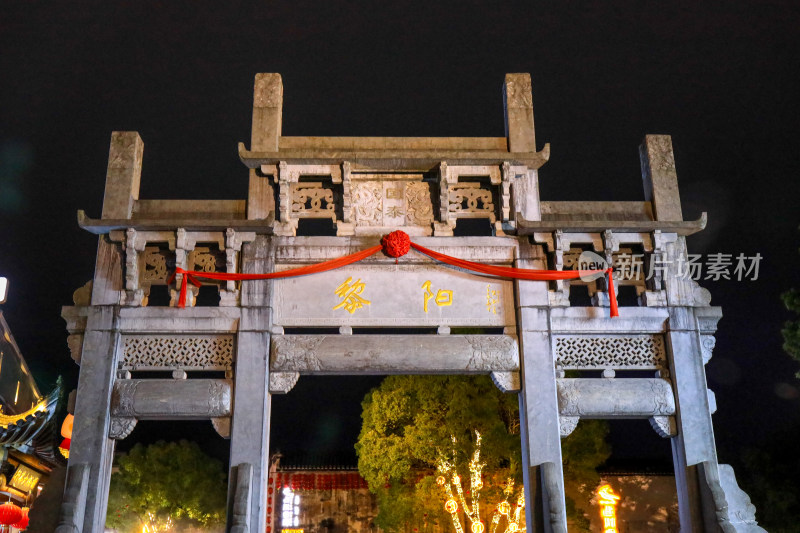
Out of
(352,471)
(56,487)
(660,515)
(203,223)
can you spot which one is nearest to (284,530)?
(352,471)

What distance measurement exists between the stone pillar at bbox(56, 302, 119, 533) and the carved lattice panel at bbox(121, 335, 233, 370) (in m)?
0.20

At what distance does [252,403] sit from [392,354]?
1.67 metres

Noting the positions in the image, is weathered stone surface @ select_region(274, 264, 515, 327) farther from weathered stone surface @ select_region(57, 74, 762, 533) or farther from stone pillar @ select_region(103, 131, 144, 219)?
stone pillar @ select_region(103, 131, 144, 219)

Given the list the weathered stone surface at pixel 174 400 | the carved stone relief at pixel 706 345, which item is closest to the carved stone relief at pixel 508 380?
the carved stone relief at pixel 706 345

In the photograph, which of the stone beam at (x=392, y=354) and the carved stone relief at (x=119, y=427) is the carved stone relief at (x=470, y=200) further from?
the carved stone relief at (x=119, y=427)

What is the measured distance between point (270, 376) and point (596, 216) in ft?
14.5

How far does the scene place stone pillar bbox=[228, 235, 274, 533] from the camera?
7.51 meters

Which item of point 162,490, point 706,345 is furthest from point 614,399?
point 162,490

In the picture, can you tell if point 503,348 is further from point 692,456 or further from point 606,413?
point 692,456

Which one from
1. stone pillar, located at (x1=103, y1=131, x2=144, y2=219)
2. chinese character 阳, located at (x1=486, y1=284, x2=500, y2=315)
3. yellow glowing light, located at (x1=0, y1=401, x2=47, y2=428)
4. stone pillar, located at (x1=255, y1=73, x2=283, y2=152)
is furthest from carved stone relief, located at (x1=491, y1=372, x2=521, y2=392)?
yellow glowing light, located at (x1=0, y1=401, x2=47, y2=428)

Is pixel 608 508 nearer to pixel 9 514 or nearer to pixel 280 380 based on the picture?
pixel 280 380

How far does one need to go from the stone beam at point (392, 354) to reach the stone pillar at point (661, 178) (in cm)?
260

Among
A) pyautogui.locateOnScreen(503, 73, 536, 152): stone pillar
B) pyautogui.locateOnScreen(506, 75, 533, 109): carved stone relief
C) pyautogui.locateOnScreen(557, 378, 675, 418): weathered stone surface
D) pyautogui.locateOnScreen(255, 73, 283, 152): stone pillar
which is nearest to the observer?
pyautogui.locateOnScreen(557, 378, 675, 418): weathered stone surface

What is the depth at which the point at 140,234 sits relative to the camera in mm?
8383
